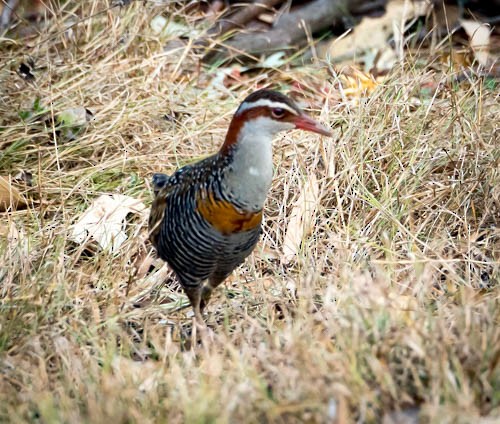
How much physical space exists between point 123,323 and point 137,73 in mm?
2334

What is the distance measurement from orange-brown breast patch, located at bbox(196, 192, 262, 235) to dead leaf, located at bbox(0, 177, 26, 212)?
142cm

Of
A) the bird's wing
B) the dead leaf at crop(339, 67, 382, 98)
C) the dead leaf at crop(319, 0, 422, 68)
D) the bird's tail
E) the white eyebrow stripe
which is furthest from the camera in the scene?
the dead leaf at crop(319, 0, 422, 68)

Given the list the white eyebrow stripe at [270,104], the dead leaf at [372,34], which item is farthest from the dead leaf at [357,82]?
the white eyebrow stripe at [270,104]

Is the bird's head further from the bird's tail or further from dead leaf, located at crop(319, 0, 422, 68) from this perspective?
dead leaf, located at crop(319, 0, 422, 68)

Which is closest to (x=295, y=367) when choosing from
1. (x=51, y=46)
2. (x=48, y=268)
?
(x=48, y=268)

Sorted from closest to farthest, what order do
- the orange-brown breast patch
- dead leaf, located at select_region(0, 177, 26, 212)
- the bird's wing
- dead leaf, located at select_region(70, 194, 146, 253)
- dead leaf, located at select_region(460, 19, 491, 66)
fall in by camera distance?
the orange-brown breast patch → the bird's wing → dead leaf, located at select_region(70, 194, 146, 253) → dead leaf, located at select_region(0, 177, 26, 212) → dead leaf, located at select_region(460, 19, 491, 66)

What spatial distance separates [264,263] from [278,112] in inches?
51.3

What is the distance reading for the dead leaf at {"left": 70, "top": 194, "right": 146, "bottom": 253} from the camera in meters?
4.72

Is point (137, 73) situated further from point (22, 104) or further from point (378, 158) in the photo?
point (378, 158)

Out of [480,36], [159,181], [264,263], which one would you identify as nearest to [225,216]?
[159,181]

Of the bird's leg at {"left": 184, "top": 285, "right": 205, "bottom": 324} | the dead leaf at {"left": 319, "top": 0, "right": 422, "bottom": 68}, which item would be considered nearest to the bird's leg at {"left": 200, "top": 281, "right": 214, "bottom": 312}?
the bird's leg at {"left": 184, "top": 285, "right": 205, "bottom": 324}

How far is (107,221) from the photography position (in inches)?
190

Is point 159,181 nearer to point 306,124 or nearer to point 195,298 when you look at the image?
point 195,298

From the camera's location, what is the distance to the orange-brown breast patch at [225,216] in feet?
12.3
